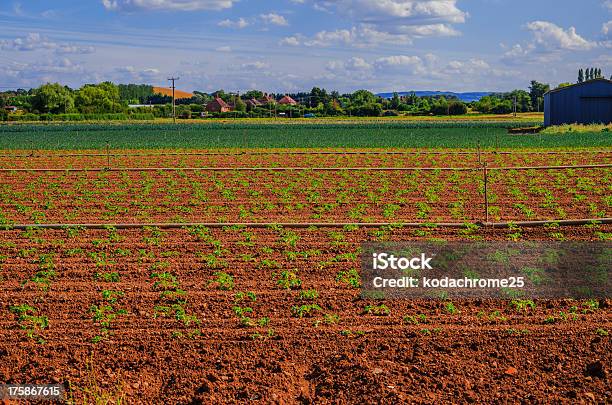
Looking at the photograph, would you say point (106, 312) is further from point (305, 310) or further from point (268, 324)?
point (305, 310)

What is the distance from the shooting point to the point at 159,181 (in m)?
22.9

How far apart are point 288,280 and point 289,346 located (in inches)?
101

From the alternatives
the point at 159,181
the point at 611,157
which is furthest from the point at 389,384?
the point at 611,157

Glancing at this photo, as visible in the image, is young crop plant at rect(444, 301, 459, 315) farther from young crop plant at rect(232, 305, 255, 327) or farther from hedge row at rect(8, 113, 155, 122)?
hedge row at rect(8, 113, 155, 122)

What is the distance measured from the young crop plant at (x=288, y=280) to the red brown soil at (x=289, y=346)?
115 mm

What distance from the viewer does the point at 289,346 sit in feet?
26.3

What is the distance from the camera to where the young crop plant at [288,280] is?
33.8 ft

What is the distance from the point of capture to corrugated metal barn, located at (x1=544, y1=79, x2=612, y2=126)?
2286 inches

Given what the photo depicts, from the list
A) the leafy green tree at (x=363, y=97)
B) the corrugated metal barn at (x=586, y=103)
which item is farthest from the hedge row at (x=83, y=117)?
the corrugated metal barn at (x=586, y=103)

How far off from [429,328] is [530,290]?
2.16 metres

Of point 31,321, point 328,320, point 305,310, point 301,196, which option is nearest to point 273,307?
point 305,310

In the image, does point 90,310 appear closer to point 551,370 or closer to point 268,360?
point 268,360

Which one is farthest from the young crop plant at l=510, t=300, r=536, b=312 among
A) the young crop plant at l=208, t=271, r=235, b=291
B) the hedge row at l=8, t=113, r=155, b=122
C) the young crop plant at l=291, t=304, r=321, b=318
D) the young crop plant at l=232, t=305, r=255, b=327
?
the hedge row at l=8, t=113, r=155, b=122

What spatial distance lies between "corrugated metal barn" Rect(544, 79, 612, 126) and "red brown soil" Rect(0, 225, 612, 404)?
51.8 meters
